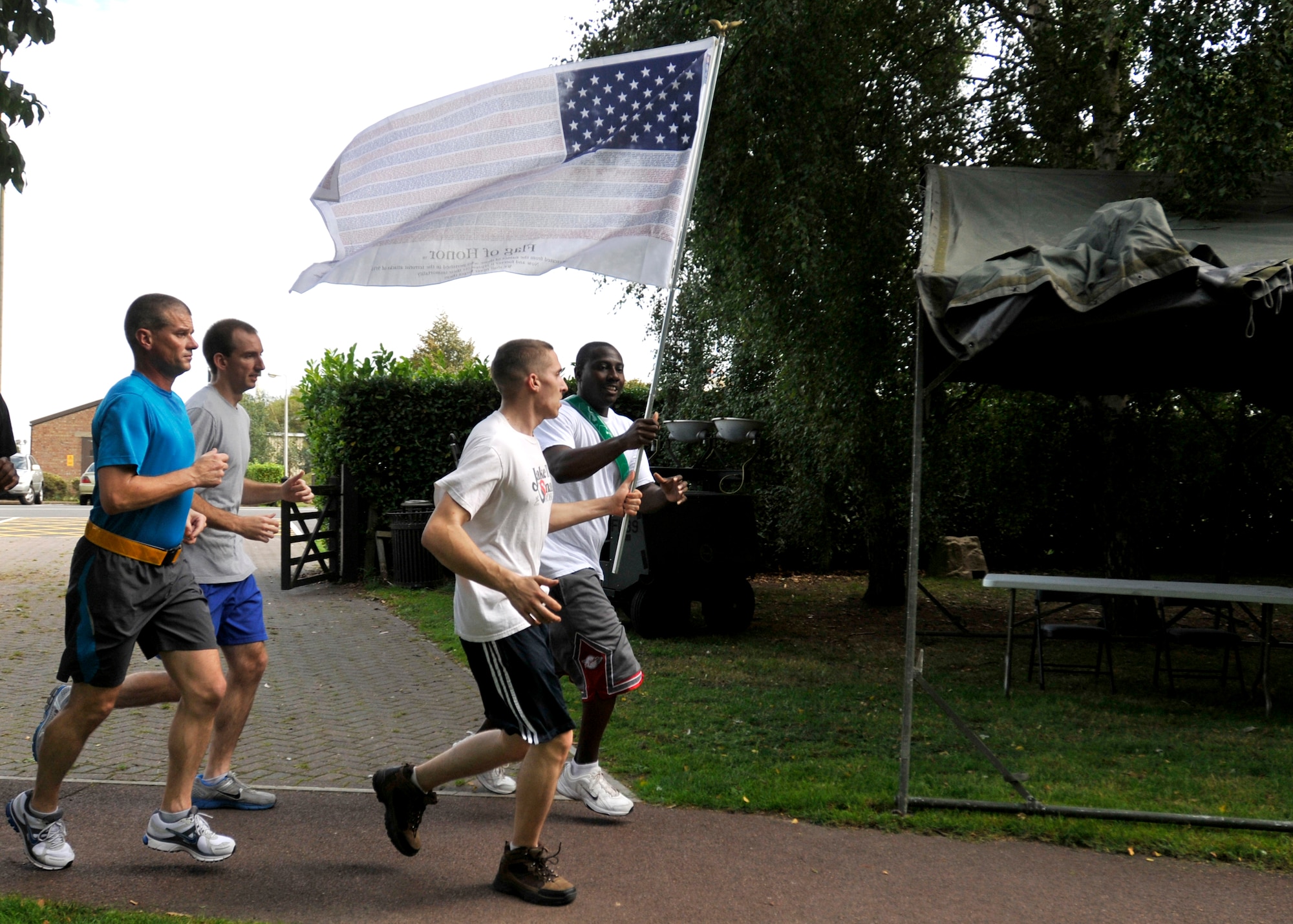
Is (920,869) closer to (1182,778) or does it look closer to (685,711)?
(1182,778)

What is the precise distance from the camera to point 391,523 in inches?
592

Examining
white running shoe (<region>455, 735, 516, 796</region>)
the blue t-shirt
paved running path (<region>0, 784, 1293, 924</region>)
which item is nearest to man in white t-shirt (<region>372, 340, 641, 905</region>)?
paved running path (<region>0, 784, 1293, 924</region>)

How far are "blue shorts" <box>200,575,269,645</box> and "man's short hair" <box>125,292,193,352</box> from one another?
1123mm

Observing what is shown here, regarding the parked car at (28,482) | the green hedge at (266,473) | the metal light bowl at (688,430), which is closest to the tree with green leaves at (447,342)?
the green hedge at (266,473)

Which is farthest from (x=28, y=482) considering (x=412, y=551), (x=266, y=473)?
(x=412, y=551)

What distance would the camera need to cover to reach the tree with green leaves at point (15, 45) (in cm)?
745

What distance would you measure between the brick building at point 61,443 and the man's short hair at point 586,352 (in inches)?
3188

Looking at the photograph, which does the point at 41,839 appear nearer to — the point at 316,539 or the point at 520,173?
the point at 520,173

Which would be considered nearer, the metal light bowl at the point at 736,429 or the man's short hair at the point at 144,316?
the man's short hair at the point at 144,316

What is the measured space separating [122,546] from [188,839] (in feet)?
3.71

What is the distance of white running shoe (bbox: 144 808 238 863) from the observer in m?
4.22

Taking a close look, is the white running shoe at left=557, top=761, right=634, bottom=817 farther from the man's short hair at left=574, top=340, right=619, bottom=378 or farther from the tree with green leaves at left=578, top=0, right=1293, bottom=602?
the tree with green leaves at left=578, top=0, right=1293, bottom=602

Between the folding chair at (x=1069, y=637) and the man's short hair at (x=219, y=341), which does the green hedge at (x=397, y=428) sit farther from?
the man's short hair at (x=219, y=341)

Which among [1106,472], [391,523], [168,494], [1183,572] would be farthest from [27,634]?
[1183,572]
